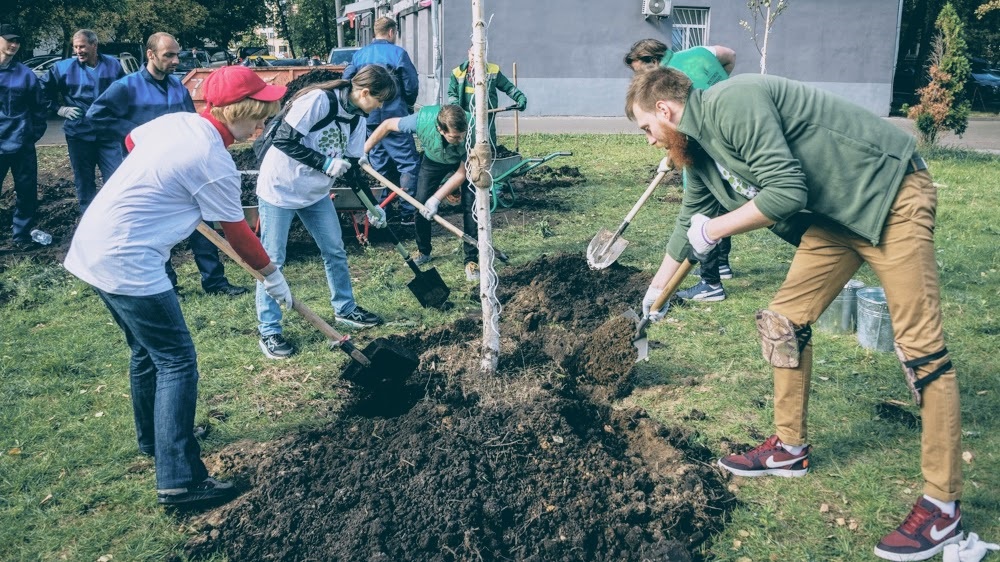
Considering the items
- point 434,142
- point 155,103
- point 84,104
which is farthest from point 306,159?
point 84,104

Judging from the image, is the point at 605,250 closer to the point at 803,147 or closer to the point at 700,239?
the point at 700,239

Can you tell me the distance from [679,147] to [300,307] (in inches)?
75.7

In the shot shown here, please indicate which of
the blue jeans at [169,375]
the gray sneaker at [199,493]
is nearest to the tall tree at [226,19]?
the blue jeans at [169,375]

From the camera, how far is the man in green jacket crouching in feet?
9.17

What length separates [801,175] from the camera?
277 cm

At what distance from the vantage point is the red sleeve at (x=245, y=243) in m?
3.23

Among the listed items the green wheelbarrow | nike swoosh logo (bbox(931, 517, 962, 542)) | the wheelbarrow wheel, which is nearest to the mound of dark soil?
nike swoosh logo (bbox(931, 517, 962, 542))

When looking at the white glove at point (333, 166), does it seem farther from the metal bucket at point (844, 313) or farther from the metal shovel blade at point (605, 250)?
the metal bucket at point (844, 313)

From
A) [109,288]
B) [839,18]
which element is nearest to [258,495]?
[109,288]

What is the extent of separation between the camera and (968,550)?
2.84 metres

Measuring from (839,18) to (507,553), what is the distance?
20.4 metres

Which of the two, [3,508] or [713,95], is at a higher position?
[713,95]

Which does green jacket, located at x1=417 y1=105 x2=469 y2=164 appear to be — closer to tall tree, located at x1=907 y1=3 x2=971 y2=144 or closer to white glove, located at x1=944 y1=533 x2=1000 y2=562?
white glove, located at x1=944 y1=533 x2=1000 y2=562

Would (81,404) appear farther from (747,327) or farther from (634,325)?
(747,327)
